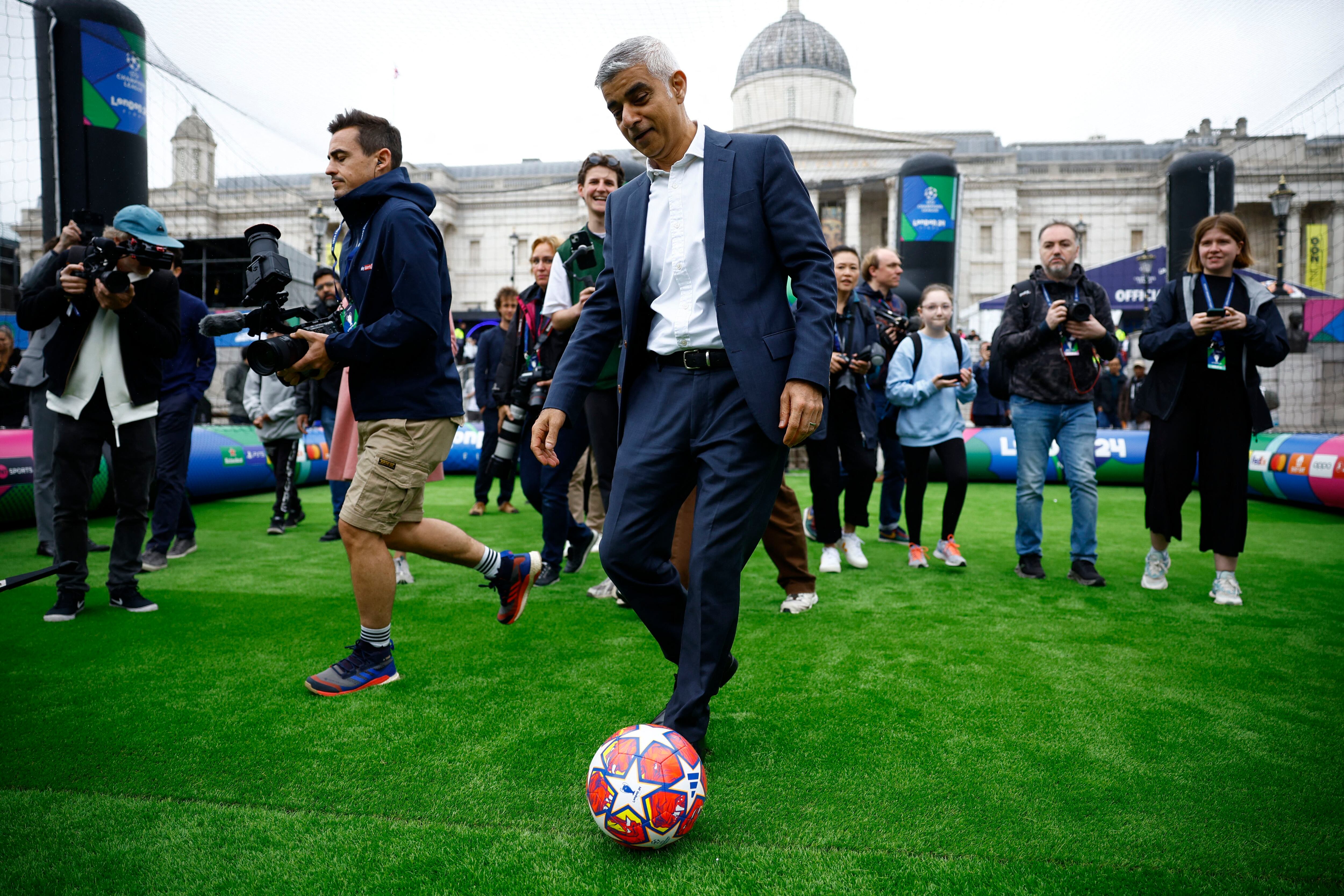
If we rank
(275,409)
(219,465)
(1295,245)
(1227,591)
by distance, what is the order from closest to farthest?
(1227,591) < (275,409) < (219,465) < (1295,245)

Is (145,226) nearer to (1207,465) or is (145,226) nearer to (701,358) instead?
(701,358)

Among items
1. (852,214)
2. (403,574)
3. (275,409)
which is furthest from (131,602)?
(852,214)

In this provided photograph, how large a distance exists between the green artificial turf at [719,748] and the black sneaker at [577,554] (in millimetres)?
842

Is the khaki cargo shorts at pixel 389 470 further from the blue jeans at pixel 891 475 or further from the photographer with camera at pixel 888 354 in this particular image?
the blue jeans at pixel 891 475

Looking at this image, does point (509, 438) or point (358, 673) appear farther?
point (509, 438)

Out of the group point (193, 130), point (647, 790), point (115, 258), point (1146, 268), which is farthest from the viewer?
point (1146, 268)

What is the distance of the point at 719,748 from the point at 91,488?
3754 millimetres

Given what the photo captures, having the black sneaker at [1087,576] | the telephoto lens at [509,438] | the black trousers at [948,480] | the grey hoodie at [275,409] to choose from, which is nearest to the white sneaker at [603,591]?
the telephoto lens at [509,438]

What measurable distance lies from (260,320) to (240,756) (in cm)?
145

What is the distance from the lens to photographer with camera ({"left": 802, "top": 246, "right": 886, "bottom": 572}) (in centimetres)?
526

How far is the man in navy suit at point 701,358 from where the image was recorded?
2.28m

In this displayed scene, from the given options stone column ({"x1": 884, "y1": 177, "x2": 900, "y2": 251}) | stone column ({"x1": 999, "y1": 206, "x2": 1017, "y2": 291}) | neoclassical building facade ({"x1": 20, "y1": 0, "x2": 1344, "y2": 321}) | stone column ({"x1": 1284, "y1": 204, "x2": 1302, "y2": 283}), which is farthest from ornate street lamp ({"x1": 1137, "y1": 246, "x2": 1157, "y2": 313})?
stone column ({"x1": 999, "y1": 206, "x2": 1017, "y2": 291})

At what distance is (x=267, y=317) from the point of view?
9.64ft

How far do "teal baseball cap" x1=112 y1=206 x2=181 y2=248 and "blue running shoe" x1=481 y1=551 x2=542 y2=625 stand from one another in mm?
2297
